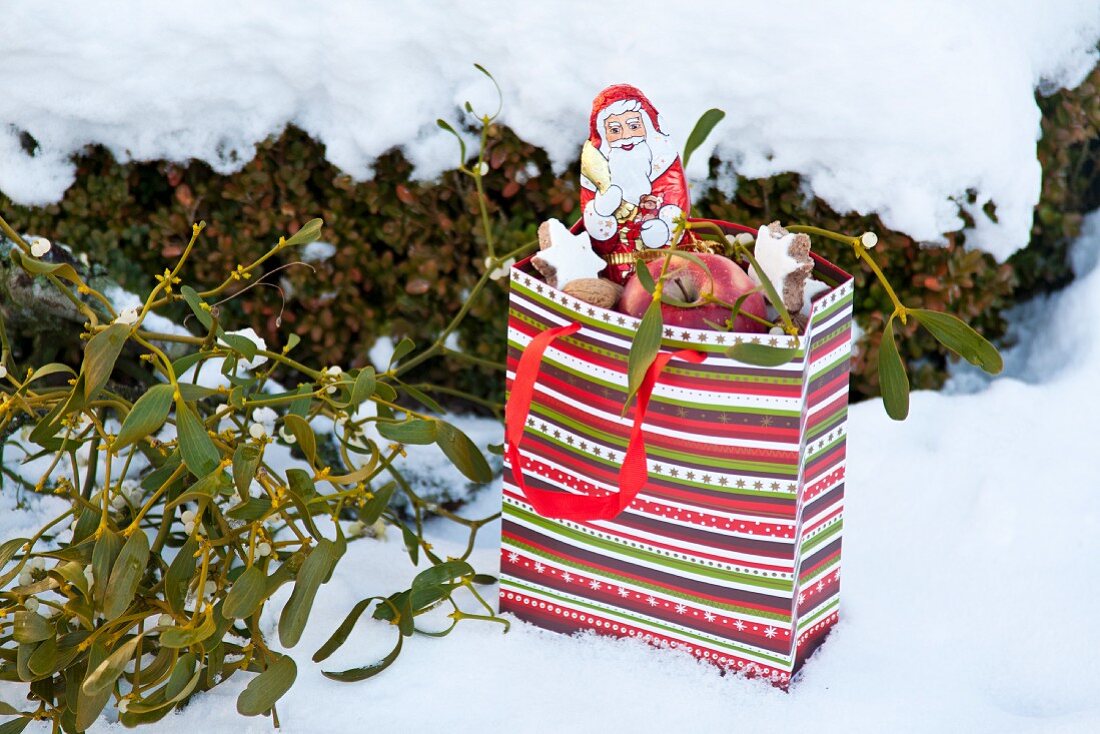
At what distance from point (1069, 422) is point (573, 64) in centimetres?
85

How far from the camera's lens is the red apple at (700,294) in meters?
1.03

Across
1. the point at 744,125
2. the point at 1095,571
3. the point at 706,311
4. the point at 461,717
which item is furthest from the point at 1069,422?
the point at 461,717

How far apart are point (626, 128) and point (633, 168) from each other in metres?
0.04

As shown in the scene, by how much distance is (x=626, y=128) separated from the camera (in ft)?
3.61

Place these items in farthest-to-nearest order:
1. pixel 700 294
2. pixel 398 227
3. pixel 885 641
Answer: pixel 398 227 → pixel 885 641 → pixel 700 294

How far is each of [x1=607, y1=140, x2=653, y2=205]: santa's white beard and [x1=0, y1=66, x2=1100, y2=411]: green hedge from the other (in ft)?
1.48

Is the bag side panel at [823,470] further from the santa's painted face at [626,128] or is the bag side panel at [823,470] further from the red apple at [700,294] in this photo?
the santa's painted face at [626,128]

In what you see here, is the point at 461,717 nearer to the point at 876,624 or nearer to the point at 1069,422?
the point at 876,624

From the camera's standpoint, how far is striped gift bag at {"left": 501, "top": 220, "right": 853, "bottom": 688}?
0.99m

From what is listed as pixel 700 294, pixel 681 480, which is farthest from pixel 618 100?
pixel 681 480

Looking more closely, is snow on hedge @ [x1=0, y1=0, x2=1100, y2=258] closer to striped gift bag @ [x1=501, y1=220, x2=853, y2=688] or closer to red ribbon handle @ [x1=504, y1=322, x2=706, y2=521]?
striped gift bag @ [x1=501, y1=220, x2=853, y2=688]

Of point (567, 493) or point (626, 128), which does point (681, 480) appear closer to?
point (567, 493)

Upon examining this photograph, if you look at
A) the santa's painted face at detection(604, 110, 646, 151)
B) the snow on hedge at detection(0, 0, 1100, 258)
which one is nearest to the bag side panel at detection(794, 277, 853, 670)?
the santa's painted face at detection(604, 110, 646, 151)

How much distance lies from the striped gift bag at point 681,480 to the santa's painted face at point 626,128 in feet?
0.53
